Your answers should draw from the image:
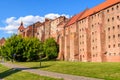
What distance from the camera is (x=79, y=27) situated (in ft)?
294

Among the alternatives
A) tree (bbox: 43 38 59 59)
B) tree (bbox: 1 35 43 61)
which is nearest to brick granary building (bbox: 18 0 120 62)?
tree (bbox: 43 38 59 59)

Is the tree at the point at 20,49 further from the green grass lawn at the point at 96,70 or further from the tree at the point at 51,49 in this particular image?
the green grass lawn at the point at 96,70

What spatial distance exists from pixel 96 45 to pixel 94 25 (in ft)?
19.3

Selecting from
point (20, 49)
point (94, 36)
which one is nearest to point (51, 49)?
point (20, 49)

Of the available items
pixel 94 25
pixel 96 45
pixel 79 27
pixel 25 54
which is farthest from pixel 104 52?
pixel 25 54

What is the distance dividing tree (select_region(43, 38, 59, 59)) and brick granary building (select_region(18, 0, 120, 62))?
9.11 ft

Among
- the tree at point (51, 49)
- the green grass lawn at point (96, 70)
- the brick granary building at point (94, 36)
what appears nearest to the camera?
the green grass lawn at point (96, 70)

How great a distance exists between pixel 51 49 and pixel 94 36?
90.8 ft

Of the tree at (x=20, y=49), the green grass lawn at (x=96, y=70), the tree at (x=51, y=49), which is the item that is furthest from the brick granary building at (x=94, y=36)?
the green grass lawn at (x=96, y=70)

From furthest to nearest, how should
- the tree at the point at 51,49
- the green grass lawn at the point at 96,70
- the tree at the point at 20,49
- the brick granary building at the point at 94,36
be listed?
the tree at the point at 51,49 < the tree at the point at 20,49 < the brick granary building at the point at 94,36 < the green grass lawn at the point at 96,70

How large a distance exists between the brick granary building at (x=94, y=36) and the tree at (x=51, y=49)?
278cm

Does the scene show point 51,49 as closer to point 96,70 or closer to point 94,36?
point 94,36

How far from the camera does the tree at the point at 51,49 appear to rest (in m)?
101

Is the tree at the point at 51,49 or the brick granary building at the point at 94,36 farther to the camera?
the tree at the point at 51,49
